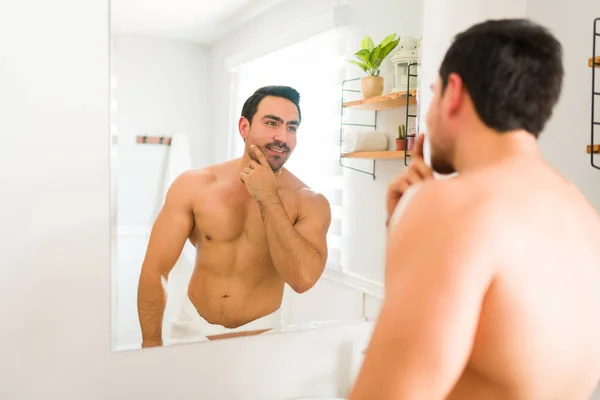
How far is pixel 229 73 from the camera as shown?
52.4 inches

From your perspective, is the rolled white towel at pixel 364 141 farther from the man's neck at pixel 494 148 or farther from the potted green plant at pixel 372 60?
the man's neck at pixel 494 148

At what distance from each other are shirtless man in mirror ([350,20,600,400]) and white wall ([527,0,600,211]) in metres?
0.80

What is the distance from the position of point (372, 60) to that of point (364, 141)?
0.24 metres

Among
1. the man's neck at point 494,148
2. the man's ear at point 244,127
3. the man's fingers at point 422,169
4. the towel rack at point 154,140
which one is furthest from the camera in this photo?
the man's ear at point 244,127

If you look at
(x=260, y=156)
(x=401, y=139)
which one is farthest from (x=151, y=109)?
(x=401, y=139)

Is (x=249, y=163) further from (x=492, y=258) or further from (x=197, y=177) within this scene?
(x=492, y=258)

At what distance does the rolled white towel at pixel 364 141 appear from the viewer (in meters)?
1.55

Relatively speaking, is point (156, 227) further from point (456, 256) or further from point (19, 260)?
point (456, 256)

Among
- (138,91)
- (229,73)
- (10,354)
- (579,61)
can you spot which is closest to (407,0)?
(579,61)

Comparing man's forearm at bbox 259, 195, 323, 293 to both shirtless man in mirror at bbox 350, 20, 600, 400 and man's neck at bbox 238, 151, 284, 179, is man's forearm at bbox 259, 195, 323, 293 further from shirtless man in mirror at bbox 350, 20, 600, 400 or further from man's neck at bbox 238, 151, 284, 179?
shirtless man in mirror at bbox 350, 20, 600, 400

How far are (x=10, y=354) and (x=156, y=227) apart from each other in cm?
41

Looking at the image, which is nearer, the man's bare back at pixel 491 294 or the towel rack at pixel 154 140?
the man's bare back at pixel 491 294

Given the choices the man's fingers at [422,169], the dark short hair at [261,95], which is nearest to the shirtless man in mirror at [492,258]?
the man's fingers at [422,169]

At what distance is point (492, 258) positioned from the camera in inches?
26.2
